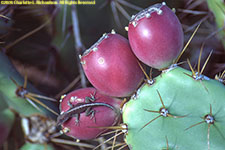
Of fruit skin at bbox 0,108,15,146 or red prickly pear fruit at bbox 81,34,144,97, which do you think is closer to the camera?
red prickly pear fruit at bbox 81,34,144,97

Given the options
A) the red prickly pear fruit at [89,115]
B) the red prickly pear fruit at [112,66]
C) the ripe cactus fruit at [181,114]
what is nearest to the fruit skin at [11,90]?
the red prickly pear fruit at [89,115]

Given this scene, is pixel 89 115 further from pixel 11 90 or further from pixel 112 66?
pixel 11 90

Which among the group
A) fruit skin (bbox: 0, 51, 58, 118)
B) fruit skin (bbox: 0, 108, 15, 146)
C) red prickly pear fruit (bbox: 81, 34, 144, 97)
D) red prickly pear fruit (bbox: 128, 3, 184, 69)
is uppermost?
red prickly pear fruit (bbox: 128, 3, 184, 69)

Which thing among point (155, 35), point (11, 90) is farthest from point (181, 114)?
point (11, 90)

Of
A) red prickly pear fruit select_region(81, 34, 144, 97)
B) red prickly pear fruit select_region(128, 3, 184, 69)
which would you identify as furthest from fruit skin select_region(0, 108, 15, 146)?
red prickly pear fruit select_region(128, 3, 184, 69)

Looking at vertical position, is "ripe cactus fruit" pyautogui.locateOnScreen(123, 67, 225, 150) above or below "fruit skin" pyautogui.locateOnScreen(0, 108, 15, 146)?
Answer: above

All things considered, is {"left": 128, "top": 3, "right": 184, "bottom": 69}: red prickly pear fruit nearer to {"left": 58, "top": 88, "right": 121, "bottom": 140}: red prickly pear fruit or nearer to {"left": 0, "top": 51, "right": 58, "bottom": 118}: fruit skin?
{"left": 58, "top": 88, "right": 121, "bottom": 140}: red prickly pear fruit
